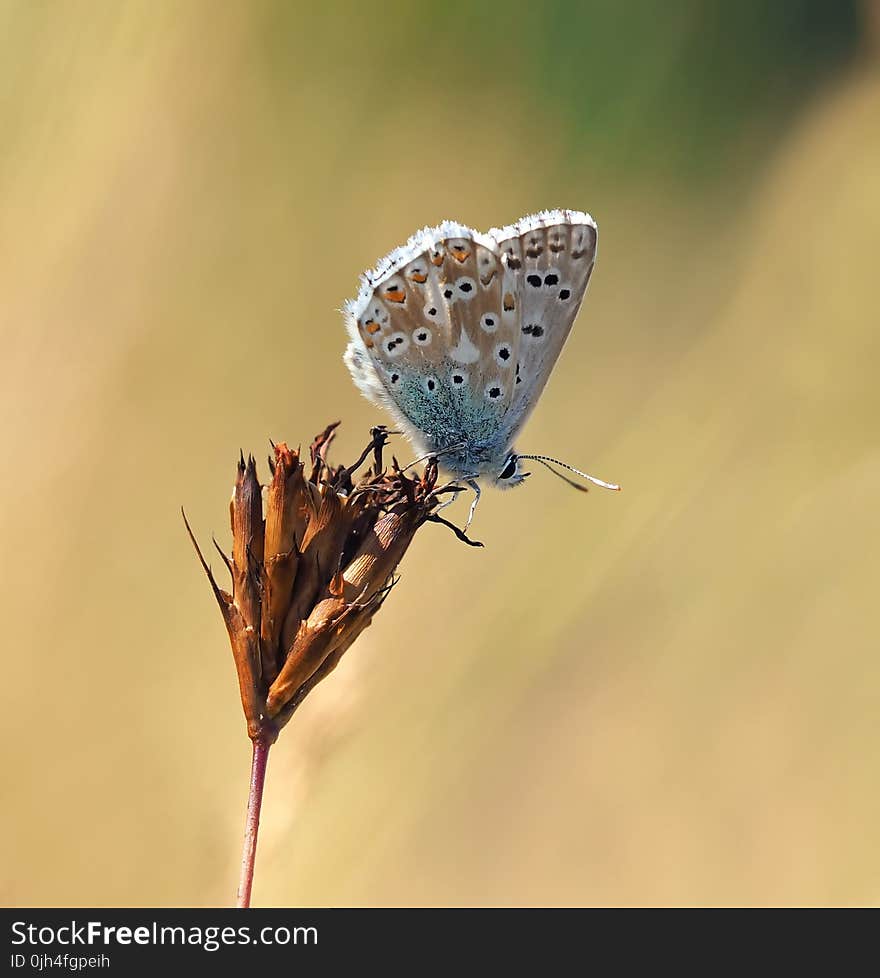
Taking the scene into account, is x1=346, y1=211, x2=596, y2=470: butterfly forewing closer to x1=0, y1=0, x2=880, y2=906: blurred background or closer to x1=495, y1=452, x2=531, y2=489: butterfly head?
x1=495, y1=452, x2=531, y2=489: butterfly head

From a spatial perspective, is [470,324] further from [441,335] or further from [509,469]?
[509,469]

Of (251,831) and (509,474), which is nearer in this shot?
(251,831)

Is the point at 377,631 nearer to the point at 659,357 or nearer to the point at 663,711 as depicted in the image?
the point at 663,711

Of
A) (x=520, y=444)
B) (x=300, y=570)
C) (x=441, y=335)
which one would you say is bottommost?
(x=520, y=444)

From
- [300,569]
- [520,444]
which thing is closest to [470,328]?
[300,569]

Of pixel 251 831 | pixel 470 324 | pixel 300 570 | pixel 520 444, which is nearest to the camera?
pixel 251 831

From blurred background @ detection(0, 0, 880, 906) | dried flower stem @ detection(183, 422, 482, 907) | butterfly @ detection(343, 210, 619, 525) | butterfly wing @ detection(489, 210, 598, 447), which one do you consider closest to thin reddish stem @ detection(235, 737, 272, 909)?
dried flower stem @ detection(183, 422, 482, 907)
